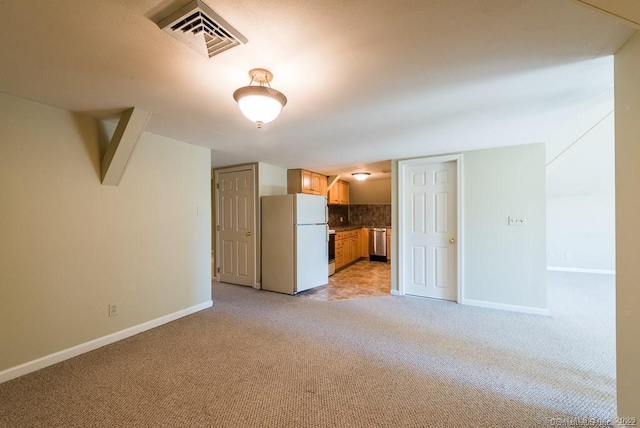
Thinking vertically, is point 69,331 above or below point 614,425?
above

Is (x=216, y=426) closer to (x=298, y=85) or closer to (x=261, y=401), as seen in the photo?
(x=261, y=401)

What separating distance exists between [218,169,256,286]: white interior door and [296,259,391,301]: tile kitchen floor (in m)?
1.18

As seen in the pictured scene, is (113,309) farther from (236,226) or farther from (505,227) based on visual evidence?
(505,227)

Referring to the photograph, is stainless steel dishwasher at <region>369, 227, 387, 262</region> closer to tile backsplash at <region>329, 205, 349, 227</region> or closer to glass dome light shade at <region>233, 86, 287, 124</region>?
tile backsplash at <region>329, 205, 349, 227</region>

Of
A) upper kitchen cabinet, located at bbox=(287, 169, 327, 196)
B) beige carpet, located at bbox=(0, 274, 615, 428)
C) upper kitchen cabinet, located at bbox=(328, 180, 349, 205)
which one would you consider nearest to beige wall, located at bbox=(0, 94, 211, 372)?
beige carpet, located at bbox=(0, 274, 615, 428)

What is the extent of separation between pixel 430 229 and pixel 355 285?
5.44ft

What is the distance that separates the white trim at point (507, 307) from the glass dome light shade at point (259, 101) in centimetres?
365

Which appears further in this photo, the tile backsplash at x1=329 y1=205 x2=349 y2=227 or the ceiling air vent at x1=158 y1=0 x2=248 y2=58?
the tile backsplash at x1=329 y1=205 x2=349 y2=227

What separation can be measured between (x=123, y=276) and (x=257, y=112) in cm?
235

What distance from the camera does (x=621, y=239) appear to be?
1435mm

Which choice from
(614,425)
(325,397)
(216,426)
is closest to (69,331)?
(216,426)

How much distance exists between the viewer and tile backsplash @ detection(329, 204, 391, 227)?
7.52 metres

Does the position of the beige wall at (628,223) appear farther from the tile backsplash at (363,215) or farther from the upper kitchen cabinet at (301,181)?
the tile backsplash at (363,215)

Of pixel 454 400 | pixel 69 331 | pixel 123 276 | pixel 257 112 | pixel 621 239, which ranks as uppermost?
pixel 257 112
